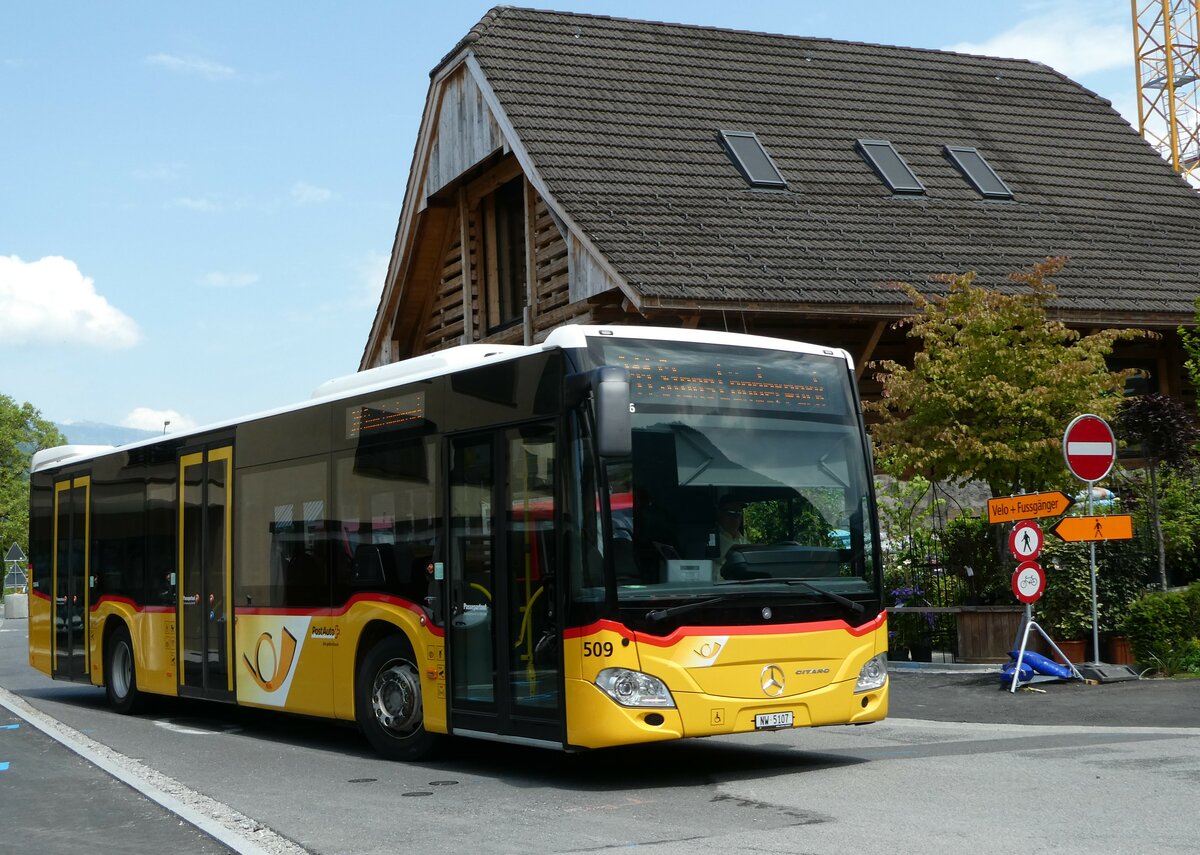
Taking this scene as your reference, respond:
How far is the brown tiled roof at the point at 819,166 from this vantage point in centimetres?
2070

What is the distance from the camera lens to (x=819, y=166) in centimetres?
2403

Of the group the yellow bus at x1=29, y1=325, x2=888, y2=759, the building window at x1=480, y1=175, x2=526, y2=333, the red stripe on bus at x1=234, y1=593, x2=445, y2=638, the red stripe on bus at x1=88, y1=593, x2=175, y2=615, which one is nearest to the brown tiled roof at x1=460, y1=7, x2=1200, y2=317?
the building window at x1=480, y1=175, x2=526, y2=333

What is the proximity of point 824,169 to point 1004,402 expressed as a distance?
871 cm

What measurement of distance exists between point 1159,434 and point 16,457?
93.1 metres

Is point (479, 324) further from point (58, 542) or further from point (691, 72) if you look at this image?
point (58, 542)

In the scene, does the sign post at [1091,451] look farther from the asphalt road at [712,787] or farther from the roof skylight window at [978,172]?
the roof skylight window at [978,172]

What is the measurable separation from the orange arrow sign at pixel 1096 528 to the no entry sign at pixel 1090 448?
390 mm

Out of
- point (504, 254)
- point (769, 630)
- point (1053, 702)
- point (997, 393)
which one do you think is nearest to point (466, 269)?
point (504, 254)

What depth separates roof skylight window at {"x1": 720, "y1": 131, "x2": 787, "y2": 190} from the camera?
23.1m

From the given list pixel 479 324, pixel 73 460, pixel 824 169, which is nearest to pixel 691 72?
pixel 824 169

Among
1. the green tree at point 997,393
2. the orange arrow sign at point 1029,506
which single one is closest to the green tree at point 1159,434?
the green tree at point 997,393

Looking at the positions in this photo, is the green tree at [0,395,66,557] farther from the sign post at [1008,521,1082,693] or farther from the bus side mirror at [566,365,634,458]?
the bus side mirror at [566,365,634,458]

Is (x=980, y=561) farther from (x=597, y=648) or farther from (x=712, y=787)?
(x=597, y=648)

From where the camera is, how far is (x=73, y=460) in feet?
60.5
